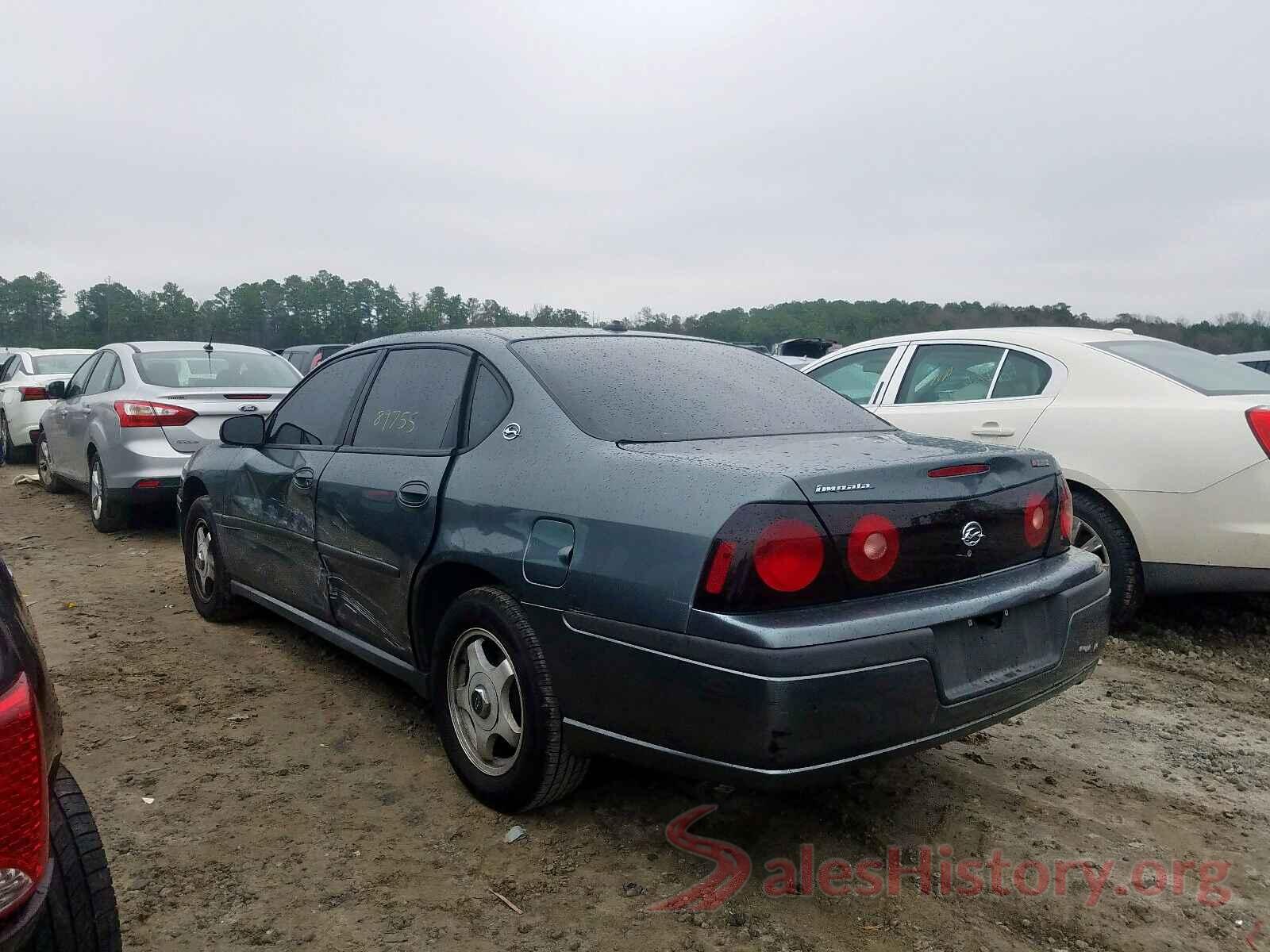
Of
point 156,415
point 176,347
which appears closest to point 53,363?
point 176,347

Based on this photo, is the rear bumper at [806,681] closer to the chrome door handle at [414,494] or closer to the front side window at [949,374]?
the chrome door handle at [414,494]

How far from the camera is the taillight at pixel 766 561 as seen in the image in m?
2.34

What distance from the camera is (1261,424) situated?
4.32 metres

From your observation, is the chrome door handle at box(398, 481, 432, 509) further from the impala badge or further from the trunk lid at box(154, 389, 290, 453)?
the trunk lid at box(154, 389, 290, 453)

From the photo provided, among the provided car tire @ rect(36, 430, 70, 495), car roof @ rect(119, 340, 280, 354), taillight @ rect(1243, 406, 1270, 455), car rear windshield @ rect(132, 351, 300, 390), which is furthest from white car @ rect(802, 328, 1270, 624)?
car tire @ rect(36, 430, 70, 495)

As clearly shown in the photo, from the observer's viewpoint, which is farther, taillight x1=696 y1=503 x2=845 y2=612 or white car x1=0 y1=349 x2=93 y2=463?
white car x1=0 y1=349 x2=93 y2=463

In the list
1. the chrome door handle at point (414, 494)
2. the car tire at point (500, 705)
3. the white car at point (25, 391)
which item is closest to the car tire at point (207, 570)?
the chrome door handle at point (414, 494)

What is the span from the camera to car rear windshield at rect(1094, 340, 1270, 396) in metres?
4.75

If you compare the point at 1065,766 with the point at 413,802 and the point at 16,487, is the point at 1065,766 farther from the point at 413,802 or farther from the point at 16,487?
the point at 16,487

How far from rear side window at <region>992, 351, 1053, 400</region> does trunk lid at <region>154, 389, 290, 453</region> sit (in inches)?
194

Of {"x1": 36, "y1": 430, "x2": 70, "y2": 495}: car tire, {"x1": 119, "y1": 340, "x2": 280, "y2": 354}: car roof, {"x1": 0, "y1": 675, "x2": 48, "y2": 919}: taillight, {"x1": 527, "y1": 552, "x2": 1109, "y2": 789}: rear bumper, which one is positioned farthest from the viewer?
{"x1": 36, "y1": 430, "x2": 70, "y2": 495}: car tire

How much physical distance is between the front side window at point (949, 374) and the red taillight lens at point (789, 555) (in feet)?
11.3

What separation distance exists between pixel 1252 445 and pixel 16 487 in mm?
11467

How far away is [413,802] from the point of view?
3176 mm
